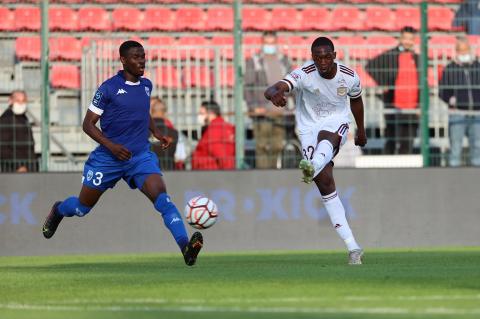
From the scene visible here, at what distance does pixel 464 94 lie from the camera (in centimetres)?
1770

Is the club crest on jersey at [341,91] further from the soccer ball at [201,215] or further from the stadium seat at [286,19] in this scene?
the stadium seat at [286,19]

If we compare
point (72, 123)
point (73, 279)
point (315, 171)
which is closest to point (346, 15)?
point (72, 123)

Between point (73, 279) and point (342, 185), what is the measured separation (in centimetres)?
811

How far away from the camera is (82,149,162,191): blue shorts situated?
12117 millimetres

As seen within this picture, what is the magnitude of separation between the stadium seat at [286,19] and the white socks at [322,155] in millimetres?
6656

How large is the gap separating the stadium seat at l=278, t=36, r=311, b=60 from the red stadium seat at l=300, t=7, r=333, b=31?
2.15 ft

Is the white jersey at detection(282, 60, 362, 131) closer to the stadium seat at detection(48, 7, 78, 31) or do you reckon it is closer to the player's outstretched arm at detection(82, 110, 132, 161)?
A: the player's outstretched arm at detection(82, 110, 132, 161)

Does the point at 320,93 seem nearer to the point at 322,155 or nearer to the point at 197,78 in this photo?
the point at 322,155

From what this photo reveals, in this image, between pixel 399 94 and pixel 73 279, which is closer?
pixel 73 279

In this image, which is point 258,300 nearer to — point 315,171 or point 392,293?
point 392,293

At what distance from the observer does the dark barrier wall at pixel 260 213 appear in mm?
17797

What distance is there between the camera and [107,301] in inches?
317

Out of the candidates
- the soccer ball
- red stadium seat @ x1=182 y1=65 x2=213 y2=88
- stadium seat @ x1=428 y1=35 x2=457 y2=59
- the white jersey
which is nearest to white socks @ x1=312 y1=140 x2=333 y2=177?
the white jersey

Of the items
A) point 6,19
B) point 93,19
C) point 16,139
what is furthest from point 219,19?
point 16,139
